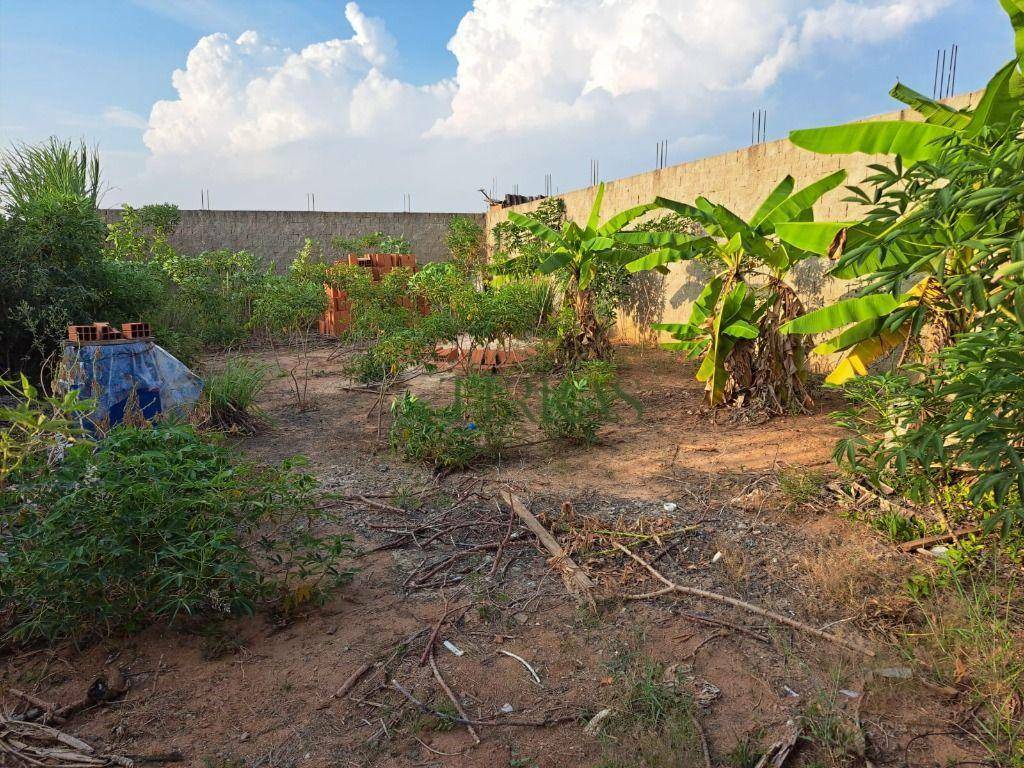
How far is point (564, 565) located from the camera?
3096 mm

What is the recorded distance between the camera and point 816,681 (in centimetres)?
224

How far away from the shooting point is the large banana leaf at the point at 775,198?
5.39m

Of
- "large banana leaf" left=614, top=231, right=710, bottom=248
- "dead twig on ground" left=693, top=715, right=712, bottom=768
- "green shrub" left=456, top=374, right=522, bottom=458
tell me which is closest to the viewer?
"dead twig on ground" left=693, top=715, right=712, bottom=768

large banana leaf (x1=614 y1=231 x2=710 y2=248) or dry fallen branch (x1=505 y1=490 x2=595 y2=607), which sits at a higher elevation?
large banana leaf (x1=614 y1=231 x2=710 y2=248)

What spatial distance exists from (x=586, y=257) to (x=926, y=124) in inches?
158

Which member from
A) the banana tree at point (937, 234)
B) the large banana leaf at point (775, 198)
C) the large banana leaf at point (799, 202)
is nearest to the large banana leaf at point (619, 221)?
the large banana leaf at point (775, 198)

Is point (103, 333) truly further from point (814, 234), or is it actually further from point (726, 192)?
point (726, 192)

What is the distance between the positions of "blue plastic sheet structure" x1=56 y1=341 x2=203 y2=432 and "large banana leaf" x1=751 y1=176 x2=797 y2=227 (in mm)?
4817

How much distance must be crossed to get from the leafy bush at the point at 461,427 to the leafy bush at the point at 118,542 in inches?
76.1

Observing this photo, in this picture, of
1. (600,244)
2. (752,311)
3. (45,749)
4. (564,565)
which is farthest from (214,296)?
(45,749)

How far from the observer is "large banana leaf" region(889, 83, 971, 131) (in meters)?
3.72

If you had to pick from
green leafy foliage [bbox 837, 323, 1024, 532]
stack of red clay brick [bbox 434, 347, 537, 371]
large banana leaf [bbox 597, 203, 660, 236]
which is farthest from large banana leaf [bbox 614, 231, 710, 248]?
green leafy foliage [bbox 837, 323, 1024, 532]

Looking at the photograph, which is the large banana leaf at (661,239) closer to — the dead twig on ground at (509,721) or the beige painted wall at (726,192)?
the beige painted wall at (726,192)

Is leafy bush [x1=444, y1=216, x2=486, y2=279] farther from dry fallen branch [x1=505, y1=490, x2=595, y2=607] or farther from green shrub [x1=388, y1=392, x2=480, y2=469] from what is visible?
dry fallen branch [x1=505, y1=490, x2=595, y2=607]
